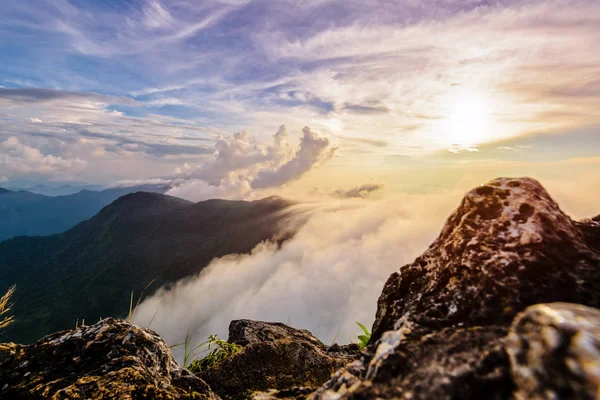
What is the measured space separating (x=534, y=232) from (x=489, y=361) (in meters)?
2.42

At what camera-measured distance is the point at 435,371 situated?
2.73 m

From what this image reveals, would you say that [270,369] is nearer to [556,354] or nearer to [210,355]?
[210,355]

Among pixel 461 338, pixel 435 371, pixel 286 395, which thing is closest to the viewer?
pixel 435 371

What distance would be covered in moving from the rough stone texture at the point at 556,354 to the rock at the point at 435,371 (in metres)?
0.17

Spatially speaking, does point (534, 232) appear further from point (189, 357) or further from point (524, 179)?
point (189, 357)

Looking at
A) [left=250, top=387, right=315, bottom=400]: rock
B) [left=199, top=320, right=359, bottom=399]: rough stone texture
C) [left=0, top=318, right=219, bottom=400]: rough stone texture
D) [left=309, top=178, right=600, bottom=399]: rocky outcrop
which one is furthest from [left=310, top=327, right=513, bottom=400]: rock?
[left=199, top=320, right=359, bottom=399]: rough stone texture

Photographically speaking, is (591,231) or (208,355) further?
(208,355)

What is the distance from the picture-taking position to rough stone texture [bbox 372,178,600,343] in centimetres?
359

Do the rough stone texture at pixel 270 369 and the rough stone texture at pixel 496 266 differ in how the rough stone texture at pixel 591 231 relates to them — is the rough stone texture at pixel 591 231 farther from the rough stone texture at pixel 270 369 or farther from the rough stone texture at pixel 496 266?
the rough stone texture at pixel 270 369

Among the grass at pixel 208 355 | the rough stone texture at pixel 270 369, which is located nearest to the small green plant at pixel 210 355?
the grass at pixel 208 355

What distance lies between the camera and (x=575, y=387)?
1890 mm

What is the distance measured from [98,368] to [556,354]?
19.3ft

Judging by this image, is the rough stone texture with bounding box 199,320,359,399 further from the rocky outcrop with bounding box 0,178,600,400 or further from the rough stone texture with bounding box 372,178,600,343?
the rough stone texture with bounding box 372,178,600,343

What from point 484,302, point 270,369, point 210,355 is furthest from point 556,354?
point 210,355
